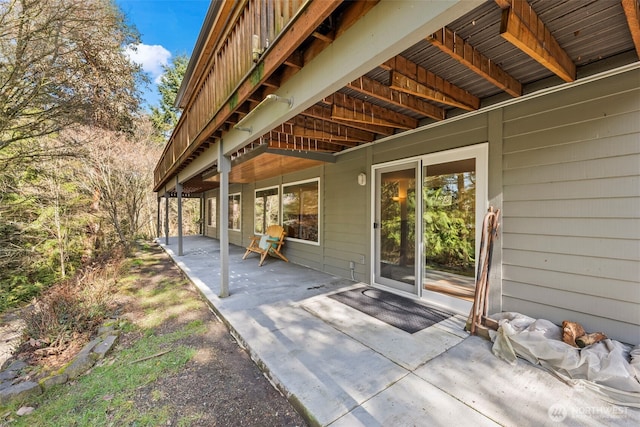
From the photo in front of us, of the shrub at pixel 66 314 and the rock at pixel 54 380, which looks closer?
the rock at pixel 54 380

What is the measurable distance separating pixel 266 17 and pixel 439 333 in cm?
309

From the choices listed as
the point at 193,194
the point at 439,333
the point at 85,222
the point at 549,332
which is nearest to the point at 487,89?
the point at 549,332

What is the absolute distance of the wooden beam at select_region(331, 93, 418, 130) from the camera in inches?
106

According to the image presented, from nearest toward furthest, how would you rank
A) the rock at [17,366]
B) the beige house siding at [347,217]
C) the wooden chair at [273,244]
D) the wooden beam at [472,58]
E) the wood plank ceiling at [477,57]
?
1. the wood plank ceiling at [477,57]
2. the wooden beam at [472,58]
3. the rock at [17,366]
4. the beige house siding at [347,217]
5. the wooden chair at [273,244]

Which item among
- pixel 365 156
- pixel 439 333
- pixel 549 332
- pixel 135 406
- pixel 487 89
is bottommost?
pixel 135 406

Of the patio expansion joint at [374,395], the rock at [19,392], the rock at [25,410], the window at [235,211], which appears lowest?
the rock at [25,410]

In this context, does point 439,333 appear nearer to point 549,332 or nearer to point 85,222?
point 549,332

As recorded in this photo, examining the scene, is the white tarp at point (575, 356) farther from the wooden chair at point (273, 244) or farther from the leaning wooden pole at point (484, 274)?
the wooden chair at point (273, 244)

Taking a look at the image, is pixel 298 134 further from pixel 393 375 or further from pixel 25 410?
pixel 25 410

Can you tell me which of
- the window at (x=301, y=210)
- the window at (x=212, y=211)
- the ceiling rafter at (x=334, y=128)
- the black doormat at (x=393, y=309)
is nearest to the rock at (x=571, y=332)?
the black doormat at (x=393, y=309)

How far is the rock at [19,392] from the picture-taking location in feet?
6.56

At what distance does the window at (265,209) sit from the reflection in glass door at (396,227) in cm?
344

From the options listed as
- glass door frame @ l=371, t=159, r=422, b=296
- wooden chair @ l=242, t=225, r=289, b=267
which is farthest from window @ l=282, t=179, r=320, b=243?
glass door frame @ l=371, t=159, r=422, b=296

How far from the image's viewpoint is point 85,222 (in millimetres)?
6883
